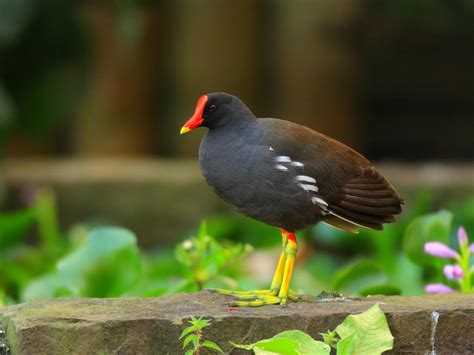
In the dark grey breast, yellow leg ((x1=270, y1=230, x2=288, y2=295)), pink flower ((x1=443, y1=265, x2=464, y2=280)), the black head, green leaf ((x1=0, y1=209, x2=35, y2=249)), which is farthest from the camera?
green leaf ((x1=0, y1=209, x2=35, y2=249))

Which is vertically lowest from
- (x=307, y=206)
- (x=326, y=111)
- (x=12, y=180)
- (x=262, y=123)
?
(x=12, y=180)

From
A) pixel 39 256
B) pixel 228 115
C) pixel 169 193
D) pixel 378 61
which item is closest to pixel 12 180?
pixel 169 193

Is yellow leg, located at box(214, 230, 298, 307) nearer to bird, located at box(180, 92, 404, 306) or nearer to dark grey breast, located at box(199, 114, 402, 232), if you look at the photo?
bird, located at box(180, 92, 404, 306)

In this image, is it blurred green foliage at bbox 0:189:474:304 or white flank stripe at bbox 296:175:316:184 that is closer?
white flank stripe at bbox 296:175:316:184

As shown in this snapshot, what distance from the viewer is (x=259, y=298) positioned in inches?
133

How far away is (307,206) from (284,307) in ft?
1.02

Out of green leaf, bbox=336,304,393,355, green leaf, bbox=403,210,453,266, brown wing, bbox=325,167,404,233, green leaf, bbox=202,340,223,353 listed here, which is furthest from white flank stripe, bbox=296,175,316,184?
green leaf, bbox=403,210,453,266

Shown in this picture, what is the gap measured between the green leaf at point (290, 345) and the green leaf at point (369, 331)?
9 cm

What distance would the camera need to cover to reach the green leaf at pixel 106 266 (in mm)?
4117

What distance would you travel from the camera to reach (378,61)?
10.6 meters

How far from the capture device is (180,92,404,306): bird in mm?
3260

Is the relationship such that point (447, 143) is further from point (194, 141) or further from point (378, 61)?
point (194, 141)

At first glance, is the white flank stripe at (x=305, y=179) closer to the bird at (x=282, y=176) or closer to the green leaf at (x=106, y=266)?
the bird at (x=282, y=176)

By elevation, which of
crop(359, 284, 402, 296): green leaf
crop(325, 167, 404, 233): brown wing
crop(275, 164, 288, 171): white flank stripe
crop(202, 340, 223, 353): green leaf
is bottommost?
crop(359, 284, 402, 296): green leaf
